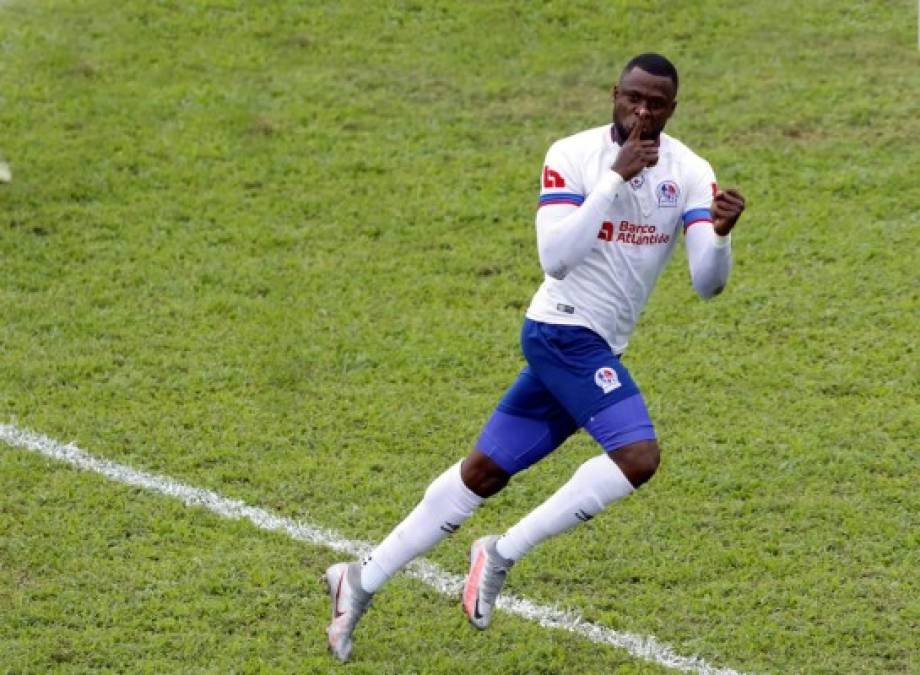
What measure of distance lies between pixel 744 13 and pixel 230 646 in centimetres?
838

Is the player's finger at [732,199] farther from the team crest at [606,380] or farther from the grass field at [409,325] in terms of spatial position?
the grass field at [409,325]

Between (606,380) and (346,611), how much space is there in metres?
1.44

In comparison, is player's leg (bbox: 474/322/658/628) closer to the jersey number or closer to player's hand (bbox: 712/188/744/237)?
the jersey number

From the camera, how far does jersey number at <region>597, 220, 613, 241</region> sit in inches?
266

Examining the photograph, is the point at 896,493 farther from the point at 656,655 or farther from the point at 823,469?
the point at 656,655

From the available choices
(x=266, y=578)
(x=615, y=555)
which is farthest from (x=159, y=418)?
(x=615, y=555)

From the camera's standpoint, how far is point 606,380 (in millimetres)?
6711

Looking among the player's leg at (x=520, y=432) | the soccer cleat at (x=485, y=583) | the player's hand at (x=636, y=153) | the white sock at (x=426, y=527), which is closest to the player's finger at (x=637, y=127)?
the player's hand at (x=636, y=153)

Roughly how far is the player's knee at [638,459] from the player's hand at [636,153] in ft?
3.38

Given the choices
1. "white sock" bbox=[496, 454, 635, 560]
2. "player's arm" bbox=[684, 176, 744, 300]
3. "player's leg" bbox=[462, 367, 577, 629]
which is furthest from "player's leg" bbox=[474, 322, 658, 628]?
"player's arm" bbox=[684, 176, 744, 300]

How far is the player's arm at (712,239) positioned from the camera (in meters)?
6.49

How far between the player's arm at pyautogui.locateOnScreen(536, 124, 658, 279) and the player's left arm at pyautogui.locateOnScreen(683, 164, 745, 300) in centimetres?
32

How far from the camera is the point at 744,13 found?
13.8m

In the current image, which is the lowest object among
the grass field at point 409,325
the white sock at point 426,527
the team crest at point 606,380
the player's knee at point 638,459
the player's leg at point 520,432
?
the grass field at point 409,325
